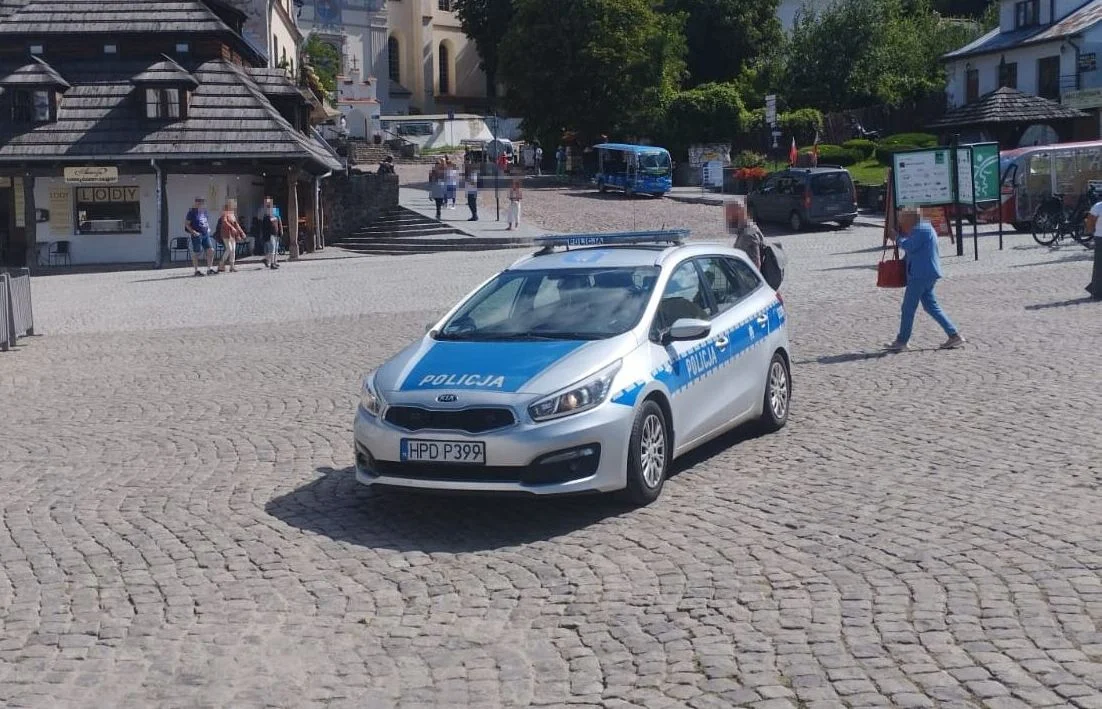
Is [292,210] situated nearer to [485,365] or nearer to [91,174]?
[91,174]

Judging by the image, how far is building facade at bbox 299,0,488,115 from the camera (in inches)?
3403

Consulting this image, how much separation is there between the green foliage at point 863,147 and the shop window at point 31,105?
32079mm

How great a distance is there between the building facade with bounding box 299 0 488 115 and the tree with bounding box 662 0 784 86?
69.9 feet

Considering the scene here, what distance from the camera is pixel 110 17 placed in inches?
1492

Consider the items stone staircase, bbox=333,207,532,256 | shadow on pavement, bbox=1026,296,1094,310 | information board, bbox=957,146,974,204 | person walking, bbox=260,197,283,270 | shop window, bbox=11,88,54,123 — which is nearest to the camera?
shadow on pavement, bbox=1026,296,1094,310

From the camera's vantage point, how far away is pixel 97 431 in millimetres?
11758

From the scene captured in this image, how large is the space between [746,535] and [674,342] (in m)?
1.72

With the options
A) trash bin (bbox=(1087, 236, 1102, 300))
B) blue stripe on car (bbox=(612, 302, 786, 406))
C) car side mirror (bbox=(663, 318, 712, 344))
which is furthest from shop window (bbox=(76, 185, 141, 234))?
car side mirror (bbox=(663, 318, 712, 344))

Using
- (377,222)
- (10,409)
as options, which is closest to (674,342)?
(10,409)

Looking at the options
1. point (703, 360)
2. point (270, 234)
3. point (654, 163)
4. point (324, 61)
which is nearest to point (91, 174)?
point (270, 234)

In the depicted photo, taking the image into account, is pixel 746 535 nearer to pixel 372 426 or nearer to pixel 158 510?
pixel 372 426

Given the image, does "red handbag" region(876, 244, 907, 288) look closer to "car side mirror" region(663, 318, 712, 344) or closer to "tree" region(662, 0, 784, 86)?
"car side mirror" region(663, 318, 712, 344)

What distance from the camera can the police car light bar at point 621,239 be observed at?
419 inches

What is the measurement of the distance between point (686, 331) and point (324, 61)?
70223 mm
